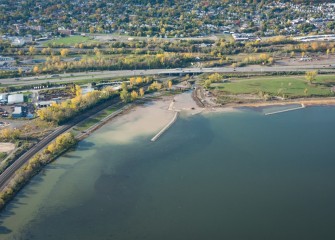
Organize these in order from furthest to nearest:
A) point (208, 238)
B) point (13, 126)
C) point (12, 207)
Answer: point (13, 126) → point (12, 207) → point (208, 238)

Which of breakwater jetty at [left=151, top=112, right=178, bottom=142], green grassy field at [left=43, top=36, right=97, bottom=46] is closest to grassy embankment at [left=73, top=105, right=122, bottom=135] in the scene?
breakwater jetty at [left=151, top=112, right=178, bottom=142]

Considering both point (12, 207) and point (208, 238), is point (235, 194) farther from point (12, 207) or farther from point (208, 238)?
point (12, 207)

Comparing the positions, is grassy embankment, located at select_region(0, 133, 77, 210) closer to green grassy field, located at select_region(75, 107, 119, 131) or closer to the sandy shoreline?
green grassy field, located at select_region(75, 107, 119, 131)

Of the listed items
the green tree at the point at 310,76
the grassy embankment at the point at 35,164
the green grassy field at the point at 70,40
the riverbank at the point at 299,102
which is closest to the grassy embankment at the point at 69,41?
the green grassy field at the point at 70,40

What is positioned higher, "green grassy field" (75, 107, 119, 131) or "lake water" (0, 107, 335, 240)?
"green grassy field" (75, 107, 119, 131)

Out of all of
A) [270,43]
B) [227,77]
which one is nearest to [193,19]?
[270,43]

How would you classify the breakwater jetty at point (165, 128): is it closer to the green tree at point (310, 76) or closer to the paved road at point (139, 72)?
the paved road at point (139, 72)
